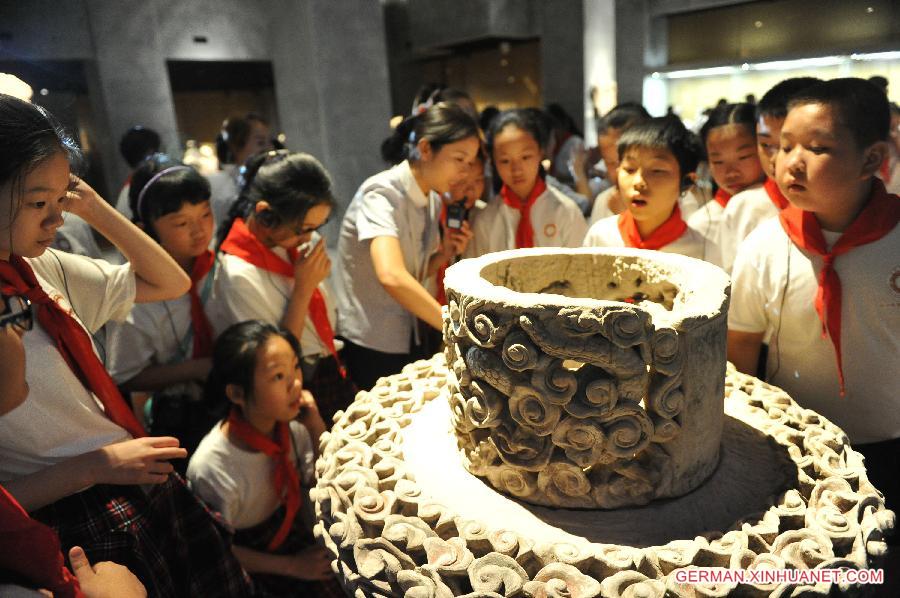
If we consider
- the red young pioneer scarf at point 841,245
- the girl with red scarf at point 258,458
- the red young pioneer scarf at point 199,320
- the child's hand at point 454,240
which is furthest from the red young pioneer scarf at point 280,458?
the red young pioneer scarf at point 841,245

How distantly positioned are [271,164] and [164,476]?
124 centimetres

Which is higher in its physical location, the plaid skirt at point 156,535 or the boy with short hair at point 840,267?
the boy with short hair at point 840,267

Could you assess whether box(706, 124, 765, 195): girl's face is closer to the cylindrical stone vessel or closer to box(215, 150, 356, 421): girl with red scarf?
the cylindrical stone vessel

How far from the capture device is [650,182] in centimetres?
223

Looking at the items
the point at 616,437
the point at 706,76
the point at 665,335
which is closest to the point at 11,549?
the point at 616,437

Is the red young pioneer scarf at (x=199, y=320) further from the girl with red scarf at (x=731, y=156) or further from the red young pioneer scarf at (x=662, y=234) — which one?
the girl with red scarf at (x=731, y=156)

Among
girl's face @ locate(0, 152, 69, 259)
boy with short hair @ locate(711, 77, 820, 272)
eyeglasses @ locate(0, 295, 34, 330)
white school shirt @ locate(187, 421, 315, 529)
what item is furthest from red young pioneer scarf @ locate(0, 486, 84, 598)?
boy with short hair @ locate(711, 77, 820, 272)

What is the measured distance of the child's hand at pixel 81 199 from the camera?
163cm

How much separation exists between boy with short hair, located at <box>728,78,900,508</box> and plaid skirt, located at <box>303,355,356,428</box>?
1569mm

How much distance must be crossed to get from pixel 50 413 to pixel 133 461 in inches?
8.7

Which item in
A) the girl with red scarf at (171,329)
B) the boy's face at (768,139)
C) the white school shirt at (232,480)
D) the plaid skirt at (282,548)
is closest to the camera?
the white school shirt at (232,480)

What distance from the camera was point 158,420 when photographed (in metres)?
2.19

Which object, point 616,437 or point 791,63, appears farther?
point 791,63

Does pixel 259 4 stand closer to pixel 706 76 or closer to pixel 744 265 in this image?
pixel 706 76
